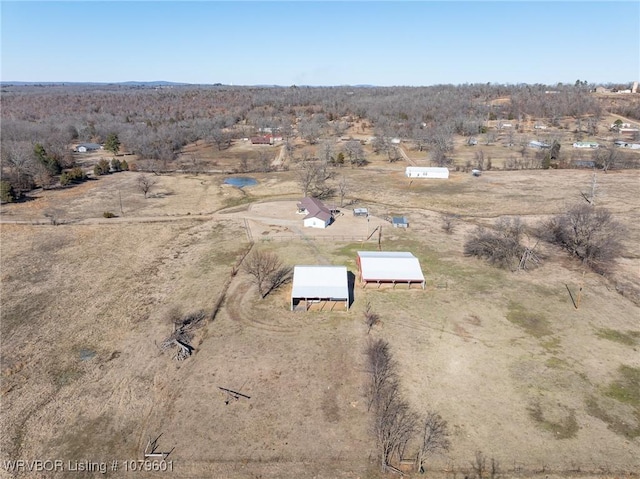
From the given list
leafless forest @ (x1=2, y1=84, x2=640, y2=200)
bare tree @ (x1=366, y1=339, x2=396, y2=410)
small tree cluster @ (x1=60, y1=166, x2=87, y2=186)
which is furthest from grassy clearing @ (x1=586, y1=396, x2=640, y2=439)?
small tree cluster @ (x1=60, y1=166, x2=87, y2=186)

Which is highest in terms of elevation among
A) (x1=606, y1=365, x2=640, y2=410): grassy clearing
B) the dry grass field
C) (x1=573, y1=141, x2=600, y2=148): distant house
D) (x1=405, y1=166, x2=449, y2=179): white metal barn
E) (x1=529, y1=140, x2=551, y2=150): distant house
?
(x1=573, y1=141, x2=600, y2=148): distant house

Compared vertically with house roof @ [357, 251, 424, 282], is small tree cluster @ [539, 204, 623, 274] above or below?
above

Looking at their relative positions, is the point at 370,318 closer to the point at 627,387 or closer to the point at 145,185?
the point at 627,387

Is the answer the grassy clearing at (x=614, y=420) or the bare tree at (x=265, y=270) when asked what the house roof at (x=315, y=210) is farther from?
the grassy clearing at (x=614, y=420)

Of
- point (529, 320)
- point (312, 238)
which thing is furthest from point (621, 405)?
point (312, 238)

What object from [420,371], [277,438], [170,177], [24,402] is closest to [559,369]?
[420,371]

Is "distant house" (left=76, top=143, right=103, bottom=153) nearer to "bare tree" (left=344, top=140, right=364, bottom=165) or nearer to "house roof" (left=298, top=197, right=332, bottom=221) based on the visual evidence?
"bare tree" (left=344, top=140, right=364, bottom=165)
